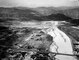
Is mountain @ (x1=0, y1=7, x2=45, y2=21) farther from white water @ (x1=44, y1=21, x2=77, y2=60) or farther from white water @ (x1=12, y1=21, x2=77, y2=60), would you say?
white water @ (x1=44, y1=21, x2=77, y2=60)

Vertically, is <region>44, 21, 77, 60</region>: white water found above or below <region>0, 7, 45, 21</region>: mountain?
below

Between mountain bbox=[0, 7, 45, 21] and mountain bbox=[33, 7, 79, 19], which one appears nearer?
mountain bbox=[33, 7, 79, 19]

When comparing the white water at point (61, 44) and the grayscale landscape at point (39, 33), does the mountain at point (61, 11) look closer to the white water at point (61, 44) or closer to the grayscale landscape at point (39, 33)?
the grayscale landscape at point (39, 33)

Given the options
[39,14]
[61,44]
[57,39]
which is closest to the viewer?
[61,44]

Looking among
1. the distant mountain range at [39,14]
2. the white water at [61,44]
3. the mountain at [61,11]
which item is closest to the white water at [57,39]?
the white water at [61,44]

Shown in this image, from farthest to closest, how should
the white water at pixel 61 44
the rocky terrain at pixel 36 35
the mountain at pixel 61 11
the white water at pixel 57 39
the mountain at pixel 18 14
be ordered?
the mountain at pixel 18 14, the mountain at pixel 61 11, the white water at pixel 57 39, the rocky terrain at pixel 36 35, the white water at pixel 61 44

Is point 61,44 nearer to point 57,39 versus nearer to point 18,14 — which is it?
point 57,39

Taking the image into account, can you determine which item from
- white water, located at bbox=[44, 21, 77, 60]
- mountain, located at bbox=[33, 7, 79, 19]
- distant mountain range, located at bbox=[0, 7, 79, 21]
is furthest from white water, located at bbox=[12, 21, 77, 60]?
mountain, located at bbox=[33, 7, 79, 19]

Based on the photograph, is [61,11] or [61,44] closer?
[61,44]

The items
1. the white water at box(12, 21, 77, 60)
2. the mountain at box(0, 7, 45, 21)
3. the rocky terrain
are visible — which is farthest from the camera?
the mountain at box(0, 7, 45, 21)

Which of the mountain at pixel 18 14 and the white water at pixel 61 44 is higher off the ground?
the mountain at pixel 18 14

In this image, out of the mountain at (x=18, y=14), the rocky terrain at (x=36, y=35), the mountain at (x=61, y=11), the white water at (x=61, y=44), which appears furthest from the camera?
the mountain at (x=18, y=14)

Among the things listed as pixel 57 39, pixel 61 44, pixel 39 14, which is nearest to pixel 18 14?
pixel 39 14
